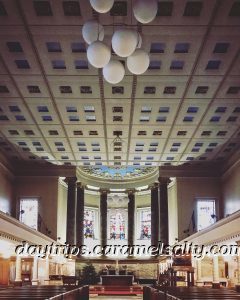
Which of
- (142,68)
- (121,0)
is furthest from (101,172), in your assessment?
(142,68)

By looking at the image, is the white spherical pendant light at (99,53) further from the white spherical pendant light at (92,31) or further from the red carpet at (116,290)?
the red carpet at (116,290)

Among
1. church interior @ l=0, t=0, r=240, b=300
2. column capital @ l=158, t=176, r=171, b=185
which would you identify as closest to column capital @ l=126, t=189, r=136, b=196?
church interior @ l=0, t=0, r=240, b=300

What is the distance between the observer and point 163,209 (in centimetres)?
3130

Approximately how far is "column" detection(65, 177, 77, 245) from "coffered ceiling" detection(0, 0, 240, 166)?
2263 millimetres

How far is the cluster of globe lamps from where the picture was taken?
23.5 ft

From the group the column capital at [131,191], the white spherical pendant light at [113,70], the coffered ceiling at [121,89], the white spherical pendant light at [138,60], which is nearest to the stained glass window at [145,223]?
the column capital at [131,191]

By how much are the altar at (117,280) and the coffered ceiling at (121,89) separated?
756 centimetres

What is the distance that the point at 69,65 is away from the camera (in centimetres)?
1634

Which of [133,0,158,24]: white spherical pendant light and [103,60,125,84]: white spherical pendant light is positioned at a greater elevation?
[133,0,158,24]: white spherical pendant light

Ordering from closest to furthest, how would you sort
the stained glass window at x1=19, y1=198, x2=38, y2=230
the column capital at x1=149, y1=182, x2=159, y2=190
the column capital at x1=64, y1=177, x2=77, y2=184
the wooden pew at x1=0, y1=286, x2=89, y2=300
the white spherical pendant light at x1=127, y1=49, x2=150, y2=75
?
1. the white spherical pendant light at x1=127, y1=49, x2=150, y2=75
2. the wooden pew at x1=0, y1=286, x2=89, y2=300
3. the stained glass window at x1=19, y1=198, x2=38, y2=230
4. the column capital at x1=64, y1=177, x2=77, y2=184
5. the column capital at x1=149, y1=182, x2=159, y2=190

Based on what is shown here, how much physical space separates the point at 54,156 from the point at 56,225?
4591mm

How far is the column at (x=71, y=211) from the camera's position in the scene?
30344 millimetres

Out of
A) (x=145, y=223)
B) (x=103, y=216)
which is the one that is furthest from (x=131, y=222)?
(x=145, y=223)

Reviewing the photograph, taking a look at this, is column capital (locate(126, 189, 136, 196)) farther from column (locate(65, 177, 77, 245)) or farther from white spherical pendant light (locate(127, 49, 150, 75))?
white spherical pendant light (locate(127, 49, 150, 75))
